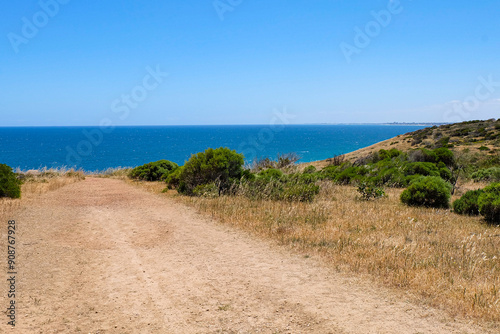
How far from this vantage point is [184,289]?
18.2 feet

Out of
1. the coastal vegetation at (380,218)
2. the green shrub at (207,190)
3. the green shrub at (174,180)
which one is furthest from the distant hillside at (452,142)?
the green shrub at (207,190)

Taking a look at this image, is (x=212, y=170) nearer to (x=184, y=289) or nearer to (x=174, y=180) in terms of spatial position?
(x=174, y=180)

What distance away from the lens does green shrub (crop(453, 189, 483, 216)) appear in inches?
428

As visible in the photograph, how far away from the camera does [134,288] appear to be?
18.3ft

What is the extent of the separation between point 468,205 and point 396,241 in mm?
4785

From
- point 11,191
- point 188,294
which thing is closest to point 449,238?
point 188,294

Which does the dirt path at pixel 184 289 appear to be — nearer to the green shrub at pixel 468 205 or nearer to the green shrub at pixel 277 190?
the green shrub at pixel 277 190

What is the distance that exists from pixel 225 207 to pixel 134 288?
5834mm

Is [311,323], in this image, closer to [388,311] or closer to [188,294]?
[388,311]

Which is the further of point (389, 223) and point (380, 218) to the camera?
point (380, 218)

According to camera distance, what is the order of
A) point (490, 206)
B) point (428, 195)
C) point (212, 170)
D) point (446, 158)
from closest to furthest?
point (490, 206) < point (428, 195) < point (212, 170) < point (446, 158)

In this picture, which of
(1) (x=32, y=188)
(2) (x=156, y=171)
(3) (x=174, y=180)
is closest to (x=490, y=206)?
(3) (x=174, y=180)

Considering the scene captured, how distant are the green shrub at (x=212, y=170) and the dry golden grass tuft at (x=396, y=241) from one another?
1480 mm

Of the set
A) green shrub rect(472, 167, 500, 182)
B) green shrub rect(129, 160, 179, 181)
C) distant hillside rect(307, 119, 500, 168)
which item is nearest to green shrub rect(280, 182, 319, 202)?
green shrub rect(129, 160, 179, 181)
